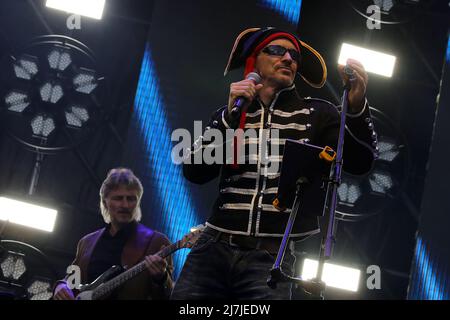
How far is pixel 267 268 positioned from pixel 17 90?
4510 millimetres

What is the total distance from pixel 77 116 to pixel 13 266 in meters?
1.45

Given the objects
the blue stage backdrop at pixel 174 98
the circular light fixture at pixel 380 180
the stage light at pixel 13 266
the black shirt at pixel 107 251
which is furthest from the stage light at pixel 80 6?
the circular light fixture at pixel 380 180

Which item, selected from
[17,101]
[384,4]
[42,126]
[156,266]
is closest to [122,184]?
[156,266]

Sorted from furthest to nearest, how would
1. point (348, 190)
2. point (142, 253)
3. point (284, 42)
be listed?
point (348, 190)
point (142, 253)
point (284, 42)

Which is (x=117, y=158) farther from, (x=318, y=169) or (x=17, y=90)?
(x=318, y=169)

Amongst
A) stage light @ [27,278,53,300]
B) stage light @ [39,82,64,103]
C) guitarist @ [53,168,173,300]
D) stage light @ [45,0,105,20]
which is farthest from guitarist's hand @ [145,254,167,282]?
stage light @ [45,0,105,20]

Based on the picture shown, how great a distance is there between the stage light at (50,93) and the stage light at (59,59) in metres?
0.17

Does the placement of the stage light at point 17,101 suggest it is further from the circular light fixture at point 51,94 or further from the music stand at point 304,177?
the music stand at point 304,177

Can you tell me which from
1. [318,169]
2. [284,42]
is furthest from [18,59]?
[318,169]

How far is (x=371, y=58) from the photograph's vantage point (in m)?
6.27

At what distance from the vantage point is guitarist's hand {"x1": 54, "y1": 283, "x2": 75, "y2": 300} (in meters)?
4.49

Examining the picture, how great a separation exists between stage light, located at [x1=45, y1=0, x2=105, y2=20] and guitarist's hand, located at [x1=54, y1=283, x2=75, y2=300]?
2892mm

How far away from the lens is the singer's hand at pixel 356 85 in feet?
8.62
